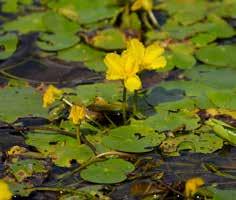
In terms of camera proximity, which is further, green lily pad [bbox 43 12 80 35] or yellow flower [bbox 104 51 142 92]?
green lily pad [bbox 43 12 80 35]

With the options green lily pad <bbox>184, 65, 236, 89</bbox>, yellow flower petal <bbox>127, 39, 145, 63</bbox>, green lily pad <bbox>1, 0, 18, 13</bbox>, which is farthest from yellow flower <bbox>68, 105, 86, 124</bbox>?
green lily pad <bbox>1, 0, 18, 13</bbox>

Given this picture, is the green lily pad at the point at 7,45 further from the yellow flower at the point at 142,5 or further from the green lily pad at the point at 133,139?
the green lily pad at the point at 133,139

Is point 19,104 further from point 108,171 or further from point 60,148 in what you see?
point 108,171

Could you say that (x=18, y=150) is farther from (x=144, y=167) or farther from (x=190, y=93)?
(x=190, y=93)

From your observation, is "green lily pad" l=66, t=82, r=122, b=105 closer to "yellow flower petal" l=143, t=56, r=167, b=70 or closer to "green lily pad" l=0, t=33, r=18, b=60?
"yellow flower petal" l=143, t=56, r=167, b=70

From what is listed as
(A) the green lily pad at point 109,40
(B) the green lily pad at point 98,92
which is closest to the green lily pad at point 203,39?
(A) the green lily pad at point 109,40

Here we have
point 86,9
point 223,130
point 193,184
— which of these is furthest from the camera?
point 86,9

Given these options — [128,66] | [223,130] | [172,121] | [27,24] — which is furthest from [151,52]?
[27,24]
